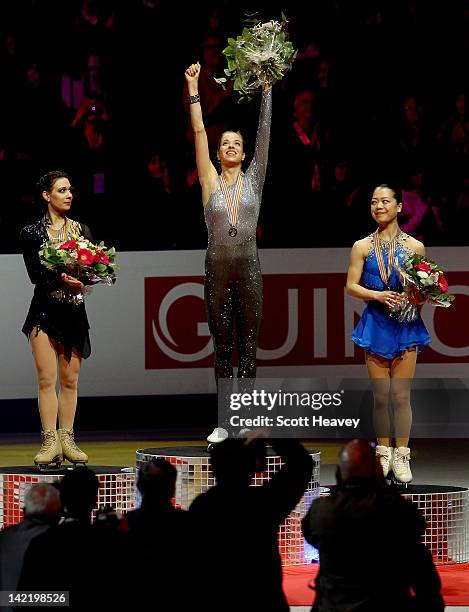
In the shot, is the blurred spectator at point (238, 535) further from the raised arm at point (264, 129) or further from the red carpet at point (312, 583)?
the raised arm at point (264, 129)

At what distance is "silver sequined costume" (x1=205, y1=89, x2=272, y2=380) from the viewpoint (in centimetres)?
817

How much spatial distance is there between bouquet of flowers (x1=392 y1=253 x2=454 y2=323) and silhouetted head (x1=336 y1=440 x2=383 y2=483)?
315 centimetres

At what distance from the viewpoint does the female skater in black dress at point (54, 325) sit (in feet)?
26.7

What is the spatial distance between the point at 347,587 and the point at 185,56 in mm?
9766

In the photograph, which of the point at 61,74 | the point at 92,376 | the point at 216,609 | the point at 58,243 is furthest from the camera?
the point at 61,74

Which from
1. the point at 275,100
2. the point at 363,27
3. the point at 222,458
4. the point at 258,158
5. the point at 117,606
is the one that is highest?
the point at 363,27

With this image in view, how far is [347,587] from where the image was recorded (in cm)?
474

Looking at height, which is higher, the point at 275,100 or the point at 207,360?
the point at 275,100

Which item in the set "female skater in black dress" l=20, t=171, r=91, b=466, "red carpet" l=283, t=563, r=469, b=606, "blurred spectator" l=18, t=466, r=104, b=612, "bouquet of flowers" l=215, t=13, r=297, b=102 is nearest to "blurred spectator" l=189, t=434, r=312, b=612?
"blurred spectator" l=18, t=466, r=104, b=612

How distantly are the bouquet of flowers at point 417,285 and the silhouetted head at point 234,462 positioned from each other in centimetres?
331

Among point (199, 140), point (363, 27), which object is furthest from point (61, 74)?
point (199, 140)

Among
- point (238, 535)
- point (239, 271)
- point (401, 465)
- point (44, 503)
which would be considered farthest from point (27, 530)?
point (401, 465)

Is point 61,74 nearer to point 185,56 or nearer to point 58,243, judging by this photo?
point 185,56

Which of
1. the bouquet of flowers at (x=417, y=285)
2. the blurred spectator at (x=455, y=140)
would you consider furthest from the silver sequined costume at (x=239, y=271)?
the blurred spectator at (x=455, y=140)
